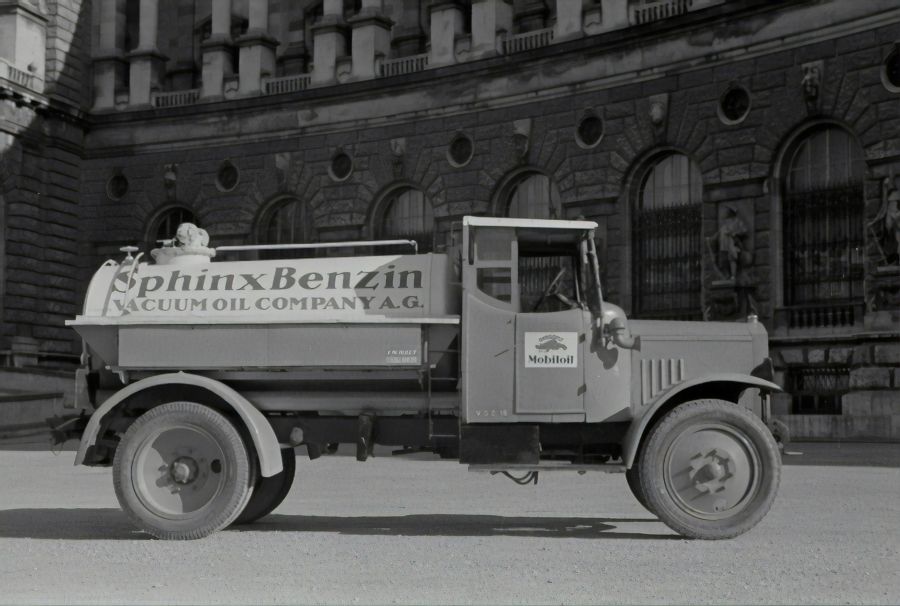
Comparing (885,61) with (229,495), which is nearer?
(229,495)

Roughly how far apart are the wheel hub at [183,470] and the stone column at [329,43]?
27649 mm

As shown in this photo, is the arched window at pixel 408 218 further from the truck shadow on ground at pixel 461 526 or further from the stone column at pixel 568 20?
the truck shadow on ground at pixel 461 526

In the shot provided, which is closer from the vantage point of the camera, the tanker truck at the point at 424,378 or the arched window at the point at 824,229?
the tanker truck at the point at 424,378

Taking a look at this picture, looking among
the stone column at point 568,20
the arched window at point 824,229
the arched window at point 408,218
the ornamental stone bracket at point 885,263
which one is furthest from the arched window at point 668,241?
the arched window at point 408,218

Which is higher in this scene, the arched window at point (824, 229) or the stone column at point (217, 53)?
the stone column at point (217, 53)

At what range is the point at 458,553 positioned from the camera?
885cm

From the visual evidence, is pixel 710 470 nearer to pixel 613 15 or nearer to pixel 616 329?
pixel 616 329

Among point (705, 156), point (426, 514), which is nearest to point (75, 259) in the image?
point (705, 156)

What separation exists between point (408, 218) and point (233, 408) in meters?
25.3

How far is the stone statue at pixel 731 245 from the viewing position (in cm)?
2777

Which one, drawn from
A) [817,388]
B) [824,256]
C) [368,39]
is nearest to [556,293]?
[817,388]

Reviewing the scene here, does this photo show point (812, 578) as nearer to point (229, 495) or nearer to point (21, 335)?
point (229, 495)

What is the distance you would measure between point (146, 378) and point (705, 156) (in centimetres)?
2079

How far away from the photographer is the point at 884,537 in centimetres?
988
